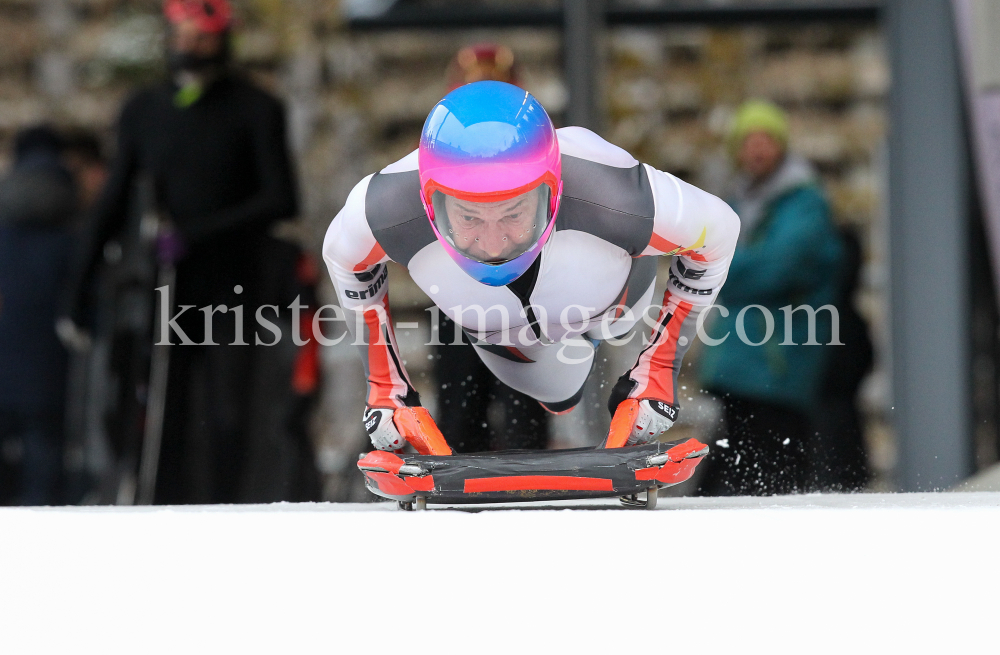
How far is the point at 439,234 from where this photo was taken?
249 cm

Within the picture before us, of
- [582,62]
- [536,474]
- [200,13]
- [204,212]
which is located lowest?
[536,474]

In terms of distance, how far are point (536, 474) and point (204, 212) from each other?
6.44ft

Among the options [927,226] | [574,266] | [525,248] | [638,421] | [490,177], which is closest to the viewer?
[490,177]

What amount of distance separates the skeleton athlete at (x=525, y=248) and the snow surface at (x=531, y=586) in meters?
0.65

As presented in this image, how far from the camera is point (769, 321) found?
12.5 feet

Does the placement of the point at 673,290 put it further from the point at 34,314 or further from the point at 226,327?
the point at 34,314

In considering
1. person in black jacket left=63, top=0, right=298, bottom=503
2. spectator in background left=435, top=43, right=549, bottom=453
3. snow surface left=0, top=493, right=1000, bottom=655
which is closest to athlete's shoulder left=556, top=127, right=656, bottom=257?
snow surface left=0, top=493, right=1000, bottom=655

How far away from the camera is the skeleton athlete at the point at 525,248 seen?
2389 millimetres

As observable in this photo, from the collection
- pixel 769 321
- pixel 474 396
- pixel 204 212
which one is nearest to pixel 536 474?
pixel 474 396

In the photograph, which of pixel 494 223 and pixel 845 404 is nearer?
pixel 494 223

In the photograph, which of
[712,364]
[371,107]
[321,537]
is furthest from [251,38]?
[321,537]

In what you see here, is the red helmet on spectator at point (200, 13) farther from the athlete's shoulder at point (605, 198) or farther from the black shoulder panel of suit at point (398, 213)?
the athlete's shoulder at point (605, 198)

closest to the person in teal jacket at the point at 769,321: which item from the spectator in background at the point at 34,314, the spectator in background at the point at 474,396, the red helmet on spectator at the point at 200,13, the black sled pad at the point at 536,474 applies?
the spectator in background at the point at 474,396

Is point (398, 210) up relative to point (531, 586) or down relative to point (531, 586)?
up
